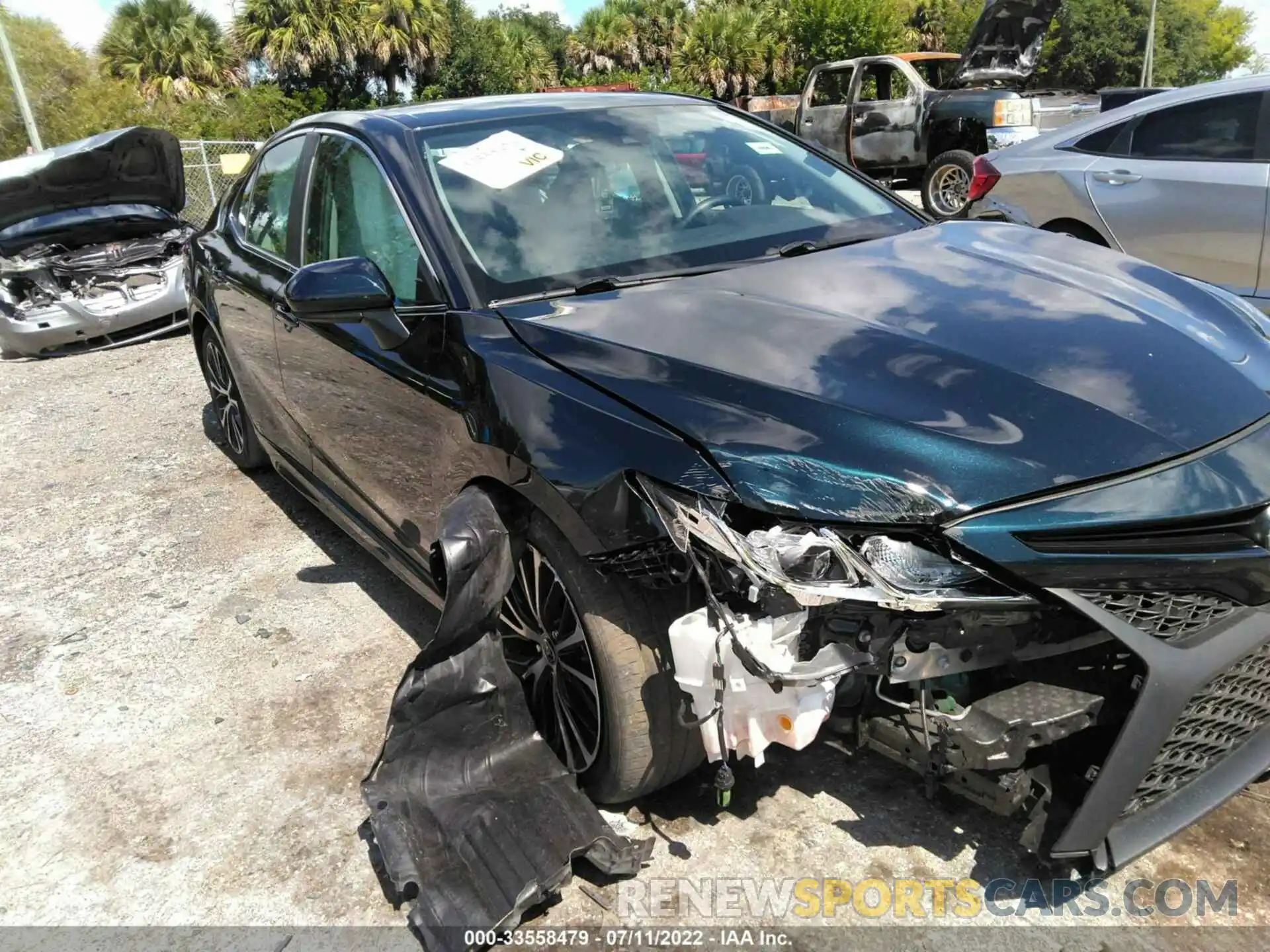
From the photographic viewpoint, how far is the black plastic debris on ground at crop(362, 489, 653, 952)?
2143mm

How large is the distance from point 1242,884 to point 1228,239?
4388 mm

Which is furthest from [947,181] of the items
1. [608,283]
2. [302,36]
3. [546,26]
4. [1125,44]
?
[546,26]

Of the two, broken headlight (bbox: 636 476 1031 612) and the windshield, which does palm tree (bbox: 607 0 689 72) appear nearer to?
the windshield

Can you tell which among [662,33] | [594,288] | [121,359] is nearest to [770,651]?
[594,288]

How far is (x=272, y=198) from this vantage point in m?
4.13

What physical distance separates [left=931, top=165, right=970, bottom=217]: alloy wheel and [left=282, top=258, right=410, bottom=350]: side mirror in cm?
1004

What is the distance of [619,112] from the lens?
342cm

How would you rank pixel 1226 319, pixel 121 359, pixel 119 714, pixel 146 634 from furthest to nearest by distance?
pixel 121 359 < pixel 146 634 < pixel 119 714 < pixel 1226 319

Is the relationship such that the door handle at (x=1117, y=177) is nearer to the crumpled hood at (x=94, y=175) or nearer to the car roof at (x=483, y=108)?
the car roof at (x=483, y=108)

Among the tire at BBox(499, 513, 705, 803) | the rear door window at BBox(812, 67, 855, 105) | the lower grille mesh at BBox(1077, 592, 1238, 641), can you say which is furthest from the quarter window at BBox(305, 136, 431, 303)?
the rear door window at BBox(812, 67, 855, 105)

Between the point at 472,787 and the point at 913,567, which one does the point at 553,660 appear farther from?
the point at 913,567

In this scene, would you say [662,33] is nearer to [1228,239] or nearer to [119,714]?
[1228,239]

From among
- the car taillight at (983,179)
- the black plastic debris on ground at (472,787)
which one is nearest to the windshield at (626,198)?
the black plastic debris on ground at (472,787)

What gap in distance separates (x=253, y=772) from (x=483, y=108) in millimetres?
2208
